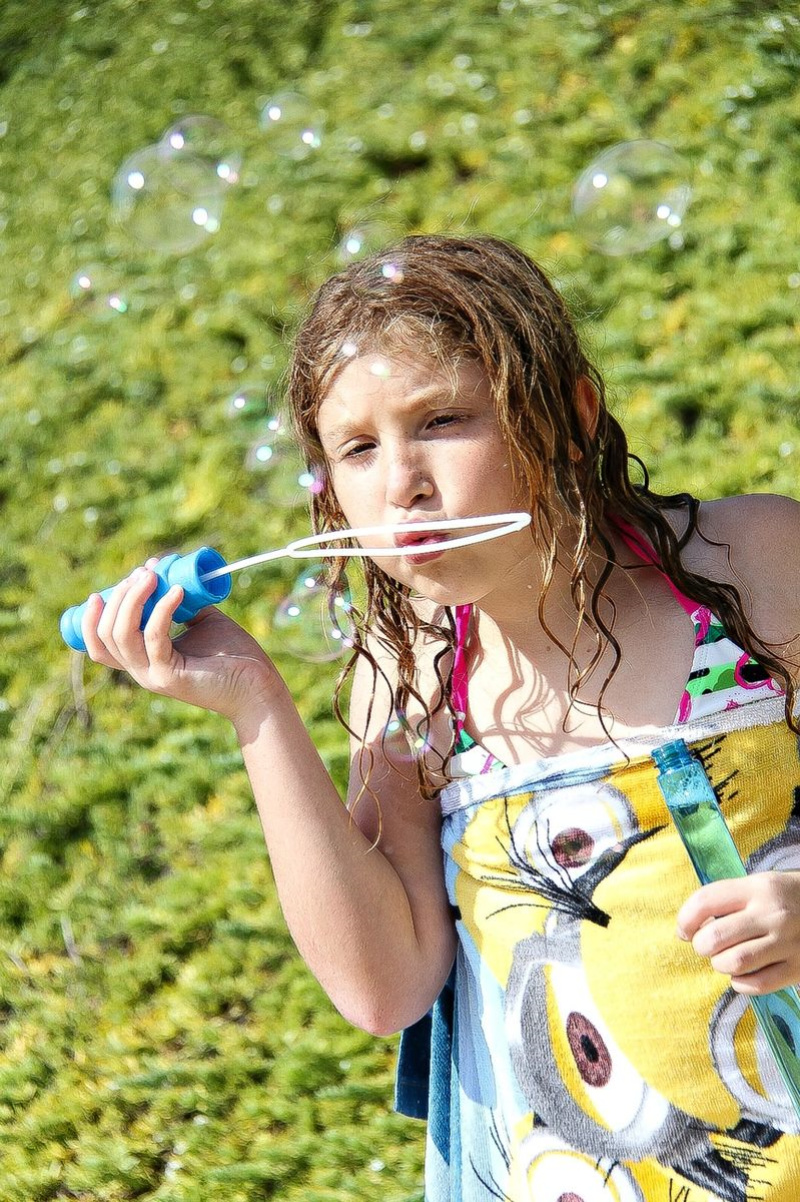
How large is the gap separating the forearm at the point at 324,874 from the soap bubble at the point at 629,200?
1317 mm

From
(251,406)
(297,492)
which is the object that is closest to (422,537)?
(297,492)

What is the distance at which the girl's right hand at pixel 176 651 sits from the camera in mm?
1421

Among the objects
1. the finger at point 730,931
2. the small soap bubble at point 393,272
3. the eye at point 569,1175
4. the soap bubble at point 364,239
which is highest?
the soap bubble at point 364,239

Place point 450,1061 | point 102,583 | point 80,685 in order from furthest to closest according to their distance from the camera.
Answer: point 102,583, point 80,685, point 450,1061

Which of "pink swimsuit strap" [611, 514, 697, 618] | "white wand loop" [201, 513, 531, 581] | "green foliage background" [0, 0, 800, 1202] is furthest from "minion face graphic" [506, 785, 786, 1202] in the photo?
"green foliage background" [0, 0, 800, 1202]

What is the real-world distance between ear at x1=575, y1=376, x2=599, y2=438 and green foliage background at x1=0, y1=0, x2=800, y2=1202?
0.46m

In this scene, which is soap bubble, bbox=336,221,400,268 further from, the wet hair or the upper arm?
the upper arm

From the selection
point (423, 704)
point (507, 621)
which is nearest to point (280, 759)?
point (423, 704)

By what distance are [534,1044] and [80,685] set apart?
2.24 metres

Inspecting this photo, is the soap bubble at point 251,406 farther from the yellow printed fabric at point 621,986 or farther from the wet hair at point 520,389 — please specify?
the yellow printed fabric at point 621,986

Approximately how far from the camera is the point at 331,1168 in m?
2.31

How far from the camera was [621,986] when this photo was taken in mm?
1461

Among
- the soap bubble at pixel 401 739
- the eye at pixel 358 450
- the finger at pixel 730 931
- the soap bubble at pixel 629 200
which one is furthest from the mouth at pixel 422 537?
the soap bubble at pixel 629 200

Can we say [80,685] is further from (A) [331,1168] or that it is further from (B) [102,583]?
(A) [331,1168]
